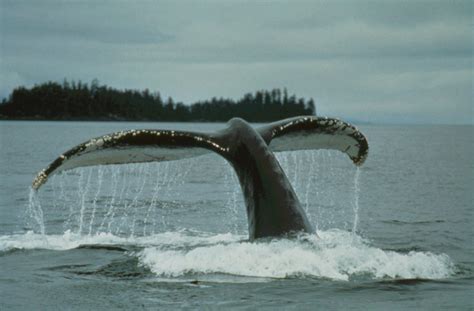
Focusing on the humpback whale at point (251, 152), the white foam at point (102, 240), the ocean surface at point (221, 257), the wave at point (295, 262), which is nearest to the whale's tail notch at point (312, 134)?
the humpback whale at point (251, 152)

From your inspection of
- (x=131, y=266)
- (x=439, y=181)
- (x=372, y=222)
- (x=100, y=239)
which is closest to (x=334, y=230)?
(x=372, y=222)

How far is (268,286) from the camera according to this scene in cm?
962

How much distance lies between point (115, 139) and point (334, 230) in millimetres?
6290

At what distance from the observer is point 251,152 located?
34.8 ft

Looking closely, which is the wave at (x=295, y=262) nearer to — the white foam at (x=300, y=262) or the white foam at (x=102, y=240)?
the white foam at (x=300, y=262)

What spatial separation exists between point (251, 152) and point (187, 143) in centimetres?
81

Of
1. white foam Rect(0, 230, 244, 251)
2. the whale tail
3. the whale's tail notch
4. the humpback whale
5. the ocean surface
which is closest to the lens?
the ocean surface

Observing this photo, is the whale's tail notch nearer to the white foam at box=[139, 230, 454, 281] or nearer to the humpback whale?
the humpback whale

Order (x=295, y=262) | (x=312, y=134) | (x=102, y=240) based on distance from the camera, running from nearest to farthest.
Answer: (x=295, y=262)
(x=312, y=134)
(x=102, y=240)

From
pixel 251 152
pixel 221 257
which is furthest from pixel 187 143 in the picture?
pixel 221 257

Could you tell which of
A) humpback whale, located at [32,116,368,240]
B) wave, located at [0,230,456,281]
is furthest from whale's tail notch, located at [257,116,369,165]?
wave, located at [0,230,456,281]

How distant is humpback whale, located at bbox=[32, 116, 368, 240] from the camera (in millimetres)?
10070

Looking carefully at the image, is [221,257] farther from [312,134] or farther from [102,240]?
[102,240]

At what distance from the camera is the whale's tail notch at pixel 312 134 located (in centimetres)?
1116
